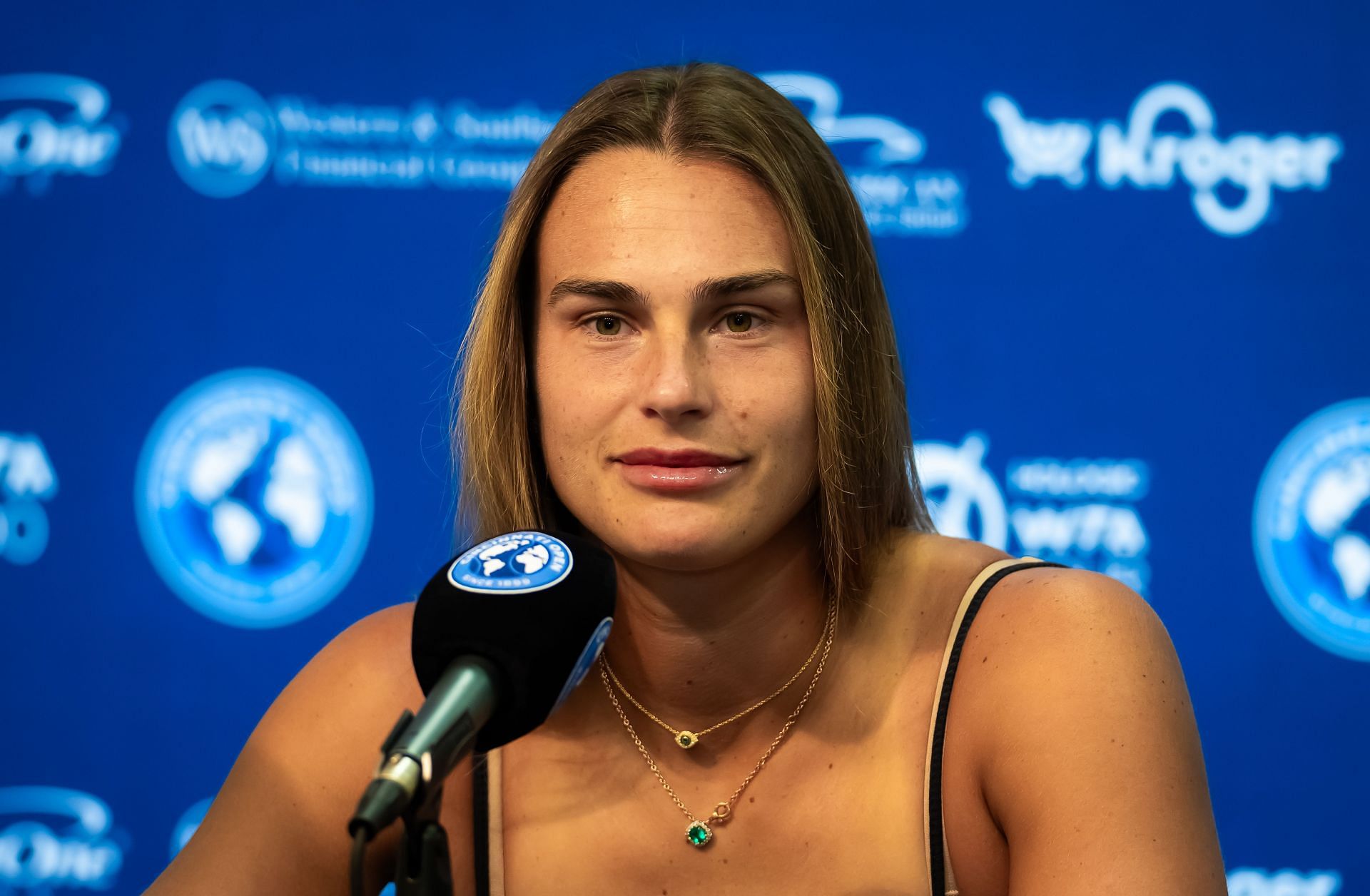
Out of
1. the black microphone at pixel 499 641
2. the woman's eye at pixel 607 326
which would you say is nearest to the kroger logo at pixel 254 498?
the woman's eye at pixel 607 326

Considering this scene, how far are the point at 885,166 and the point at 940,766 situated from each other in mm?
1289

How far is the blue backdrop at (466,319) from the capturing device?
7.51 feet

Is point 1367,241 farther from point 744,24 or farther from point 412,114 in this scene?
point 412,114

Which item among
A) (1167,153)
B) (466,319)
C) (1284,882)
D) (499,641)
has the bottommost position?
(1284,882)

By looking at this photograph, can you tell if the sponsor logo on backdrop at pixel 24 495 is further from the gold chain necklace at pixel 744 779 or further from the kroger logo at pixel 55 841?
the gold chain necklace at pixel 744 779

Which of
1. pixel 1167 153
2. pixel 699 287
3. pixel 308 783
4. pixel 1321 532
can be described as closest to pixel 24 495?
pixel 308 783

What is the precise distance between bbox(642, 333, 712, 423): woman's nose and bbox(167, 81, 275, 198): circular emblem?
4.25 ft

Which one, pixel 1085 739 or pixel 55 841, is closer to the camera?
pixel 1085 739

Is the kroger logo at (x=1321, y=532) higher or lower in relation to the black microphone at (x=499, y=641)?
higher

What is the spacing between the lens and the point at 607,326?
1364 mm

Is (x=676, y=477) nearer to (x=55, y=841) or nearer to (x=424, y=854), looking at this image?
(x=424, y=854)

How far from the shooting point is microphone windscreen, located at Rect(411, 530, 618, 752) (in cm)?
86

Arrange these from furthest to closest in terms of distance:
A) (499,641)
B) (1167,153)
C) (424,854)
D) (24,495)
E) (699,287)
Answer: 1. (1167,153)
2. (24,495)
3. (699,287)
4. (499,641)
5. (424,854)

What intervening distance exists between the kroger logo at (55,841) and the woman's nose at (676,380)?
1.57 meters
